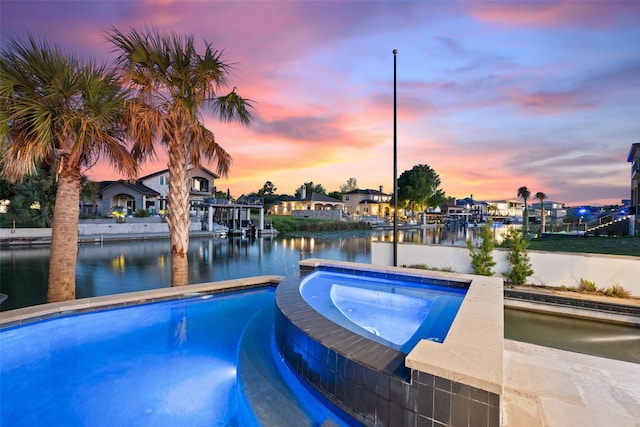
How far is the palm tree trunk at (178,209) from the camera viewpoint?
6.84 m

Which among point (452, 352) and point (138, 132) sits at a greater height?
point (138, 132)

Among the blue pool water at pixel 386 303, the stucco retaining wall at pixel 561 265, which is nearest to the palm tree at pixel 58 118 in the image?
the blue pool water at pixel 386 303

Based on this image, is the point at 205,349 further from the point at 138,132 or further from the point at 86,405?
the point at 138,132

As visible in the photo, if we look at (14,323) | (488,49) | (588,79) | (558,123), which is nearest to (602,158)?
(558,123)

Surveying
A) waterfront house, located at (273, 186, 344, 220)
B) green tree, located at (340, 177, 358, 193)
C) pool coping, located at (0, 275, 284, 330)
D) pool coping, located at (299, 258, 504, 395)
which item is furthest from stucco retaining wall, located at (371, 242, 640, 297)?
green tree, located at (340, 177, 358, 193)

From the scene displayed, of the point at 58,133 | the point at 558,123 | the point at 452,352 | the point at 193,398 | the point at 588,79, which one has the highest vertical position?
the point at 588,79

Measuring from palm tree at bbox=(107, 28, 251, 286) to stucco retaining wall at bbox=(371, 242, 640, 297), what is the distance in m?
6.97

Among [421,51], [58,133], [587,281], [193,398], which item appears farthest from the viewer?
[421,51]

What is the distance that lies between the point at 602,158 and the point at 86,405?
36318mm

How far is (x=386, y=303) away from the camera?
6211mm

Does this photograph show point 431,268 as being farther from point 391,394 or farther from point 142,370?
point 142,370

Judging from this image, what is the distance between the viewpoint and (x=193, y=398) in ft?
11.6

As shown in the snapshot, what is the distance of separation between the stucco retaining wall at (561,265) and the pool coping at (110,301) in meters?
5.43

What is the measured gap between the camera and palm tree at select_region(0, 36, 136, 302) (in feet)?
17.2
